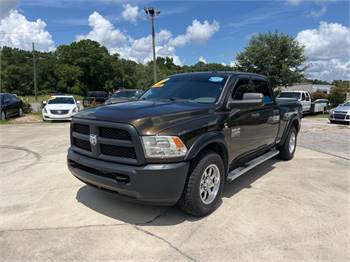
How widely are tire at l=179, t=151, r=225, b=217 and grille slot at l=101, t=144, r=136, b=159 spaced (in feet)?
2.44

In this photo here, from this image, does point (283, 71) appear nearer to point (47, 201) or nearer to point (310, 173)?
point (310, 173)

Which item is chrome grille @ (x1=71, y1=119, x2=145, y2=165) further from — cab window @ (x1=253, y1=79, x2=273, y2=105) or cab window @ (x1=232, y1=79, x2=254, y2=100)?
cab window @ (x1=253, y1=79, x2=273, y2=105)

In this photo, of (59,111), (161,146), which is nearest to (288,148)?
(161,146)

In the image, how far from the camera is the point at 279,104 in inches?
253

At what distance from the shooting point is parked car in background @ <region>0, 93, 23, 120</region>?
17.4 m

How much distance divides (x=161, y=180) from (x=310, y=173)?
3.82m

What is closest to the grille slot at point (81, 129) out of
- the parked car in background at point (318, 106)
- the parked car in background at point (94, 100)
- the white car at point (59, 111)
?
the white car at point (59, 111)

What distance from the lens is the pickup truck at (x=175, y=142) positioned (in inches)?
135

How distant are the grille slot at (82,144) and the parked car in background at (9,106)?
1517 cm

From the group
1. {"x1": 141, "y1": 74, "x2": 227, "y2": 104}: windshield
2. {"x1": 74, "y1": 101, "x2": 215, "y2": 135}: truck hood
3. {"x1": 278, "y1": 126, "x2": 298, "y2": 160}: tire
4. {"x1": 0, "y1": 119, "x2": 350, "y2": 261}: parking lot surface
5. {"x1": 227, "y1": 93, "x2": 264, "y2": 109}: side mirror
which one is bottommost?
{"x1": 0, "y1": 119, "x2": 350, "y2": 261}: parking lot surface

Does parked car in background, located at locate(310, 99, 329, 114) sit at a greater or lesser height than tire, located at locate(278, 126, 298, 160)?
greater

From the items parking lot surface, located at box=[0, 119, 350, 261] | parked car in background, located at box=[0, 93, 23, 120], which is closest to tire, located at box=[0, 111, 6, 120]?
parked car in background, located at box=[0, 93, 23, 120]

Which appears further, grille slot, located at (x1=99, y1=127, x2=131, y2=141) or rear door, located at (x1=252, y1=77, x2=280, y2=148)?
rear door, located at (x1=252, y1=77, x2=280, y2=148)

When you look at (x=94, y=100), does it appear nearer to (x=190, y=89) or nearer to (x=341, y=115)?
(x=341, y=115)
